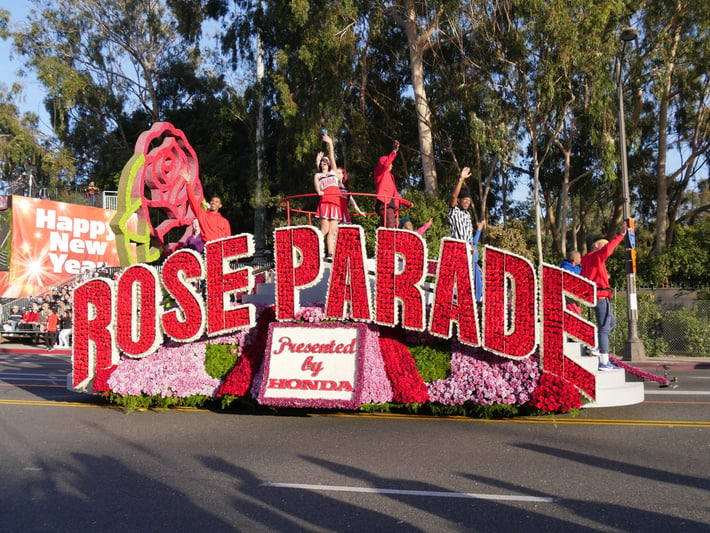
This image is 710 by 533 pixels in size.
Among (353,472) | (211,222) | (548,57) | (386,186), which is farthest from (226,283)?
(548,57)

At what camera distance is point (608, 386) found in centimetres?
888

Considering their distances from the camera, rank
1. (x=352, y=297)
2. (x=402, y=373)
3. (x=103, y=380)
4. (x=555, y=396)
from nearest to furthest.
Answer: (x=555, y=396) < (x=402, y=373) < (x=352, y=297) < (x=103, y=380)

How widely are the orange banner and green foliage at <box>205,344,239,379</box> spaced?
859 inches

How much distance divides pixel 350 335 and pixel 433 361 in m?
1.12

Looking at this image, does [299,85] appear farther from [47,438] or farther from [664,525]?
[664,525]

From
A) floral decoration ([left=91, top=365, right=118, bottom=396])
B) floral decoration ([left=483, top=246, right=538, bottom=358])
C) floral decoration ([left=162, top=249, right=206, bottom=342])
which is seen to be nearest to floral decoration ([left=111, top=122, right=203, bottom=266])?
floral decoration ([left=162, top=249, right=206, bottom=342])

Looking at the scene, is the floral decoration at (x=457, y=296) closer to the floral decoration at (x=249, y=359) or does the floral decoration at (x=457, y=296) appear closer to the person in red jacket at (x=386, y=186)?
the floral decoration at (x=249, y=359)

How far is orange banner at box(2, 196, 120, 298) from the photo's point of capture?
2777 cm

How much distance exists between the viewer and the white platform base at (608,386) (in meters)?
8.65

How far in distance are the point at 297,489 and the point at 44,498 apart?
6.57 feet

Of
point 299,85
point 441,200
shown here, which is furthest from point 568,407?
point 299,85

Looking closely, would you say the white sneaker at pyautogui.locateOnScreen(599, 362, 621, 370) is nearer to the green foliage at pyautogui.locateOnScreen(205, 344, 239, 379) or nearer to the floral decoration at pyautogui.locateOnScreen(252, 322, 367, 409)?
the floral decoration at pyautogui.locateOnScreen(252, 322, 367, 409)

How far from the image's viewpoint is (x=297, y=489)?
5.50 metres

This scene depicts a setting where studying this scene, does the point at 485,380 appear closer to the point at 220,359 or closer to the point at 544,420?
the point at 544,420
